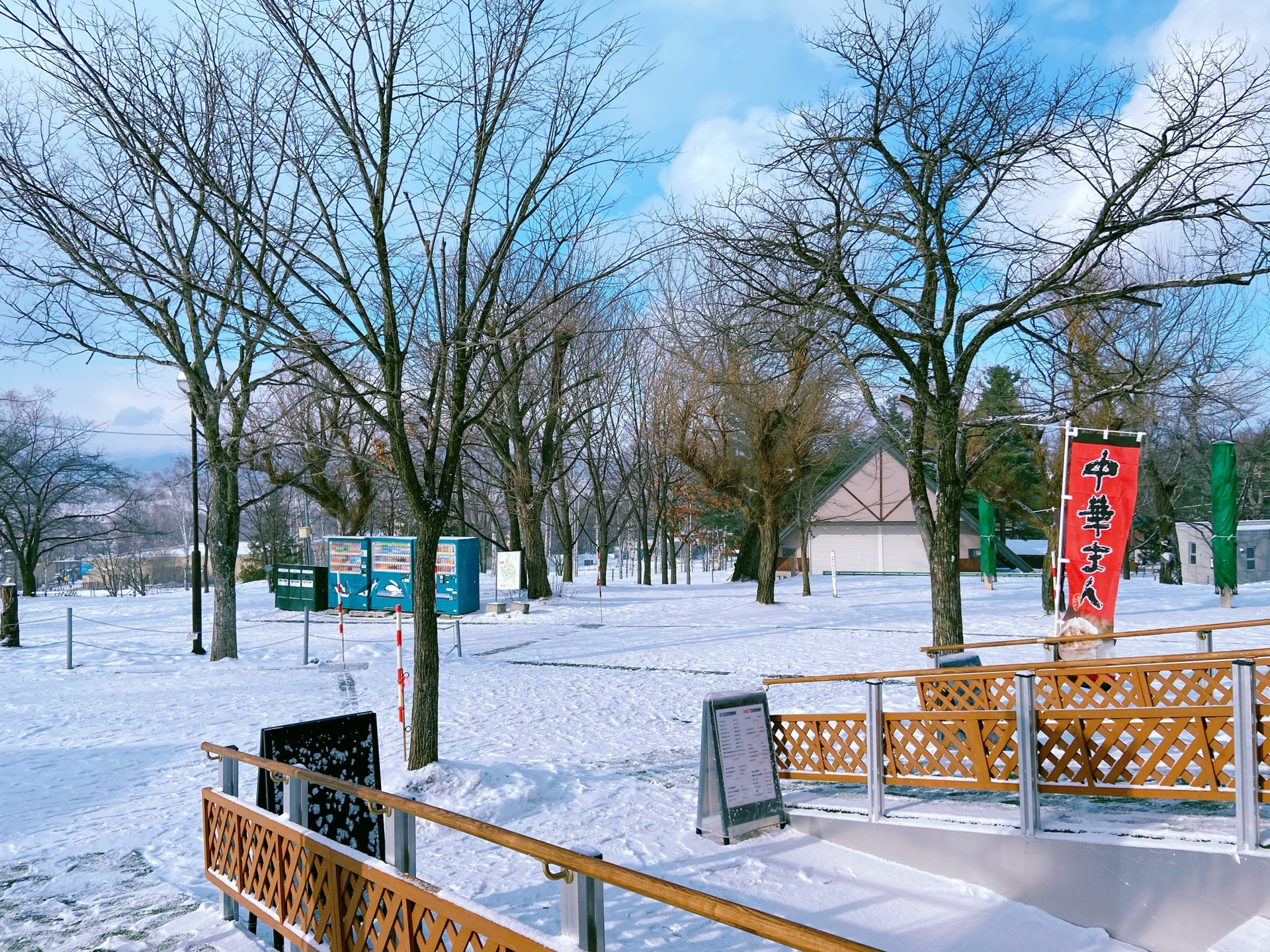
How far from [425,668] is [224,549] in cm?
938

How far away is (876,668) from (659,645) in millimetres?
4897

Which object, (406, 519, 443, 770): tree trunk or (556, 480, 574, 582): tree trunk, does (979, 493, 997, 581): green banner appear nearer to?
(556, 480, 574, 582): tree trunk

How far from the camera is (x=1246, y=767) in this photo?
4977mm

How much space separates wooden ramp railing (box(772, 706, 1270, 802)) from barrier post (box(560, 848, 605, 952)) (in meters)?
4.21

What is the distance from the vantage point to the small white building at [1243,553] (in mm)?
29000

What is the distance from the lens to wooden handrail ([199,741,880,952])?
1941mm

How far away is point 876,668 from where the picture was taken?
13250 mm

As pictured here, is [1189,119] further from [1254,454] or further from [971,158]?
[1254,454]

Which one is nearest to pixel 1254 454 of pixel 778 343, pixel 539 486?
pixel 539 486

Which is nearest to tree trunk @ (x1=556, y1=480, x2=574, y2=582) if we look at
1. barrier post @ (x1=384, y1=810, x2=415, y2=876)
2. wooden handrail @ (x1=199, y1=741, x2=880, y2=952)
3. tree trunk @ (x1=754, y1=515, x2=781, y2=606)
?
tree trunk @ (x1=754, y1=515, x2=781, y2=606)

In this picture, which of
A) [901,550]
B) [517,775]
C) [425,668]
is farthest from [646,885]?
[901,550]

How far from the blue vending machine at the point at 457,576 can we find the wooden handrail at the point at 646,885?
19546 millimetres

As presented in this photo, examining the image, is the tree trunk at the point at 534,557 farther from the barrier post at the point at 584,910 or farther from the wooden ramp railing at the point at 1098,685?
the barrier post at the point at 584,910

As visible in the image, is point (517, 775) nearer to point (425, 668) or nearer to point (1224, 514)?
point (425, 668)
